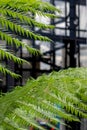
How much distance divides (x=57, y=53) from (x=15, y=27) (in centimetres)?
330

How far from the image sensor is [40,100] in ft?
1.16

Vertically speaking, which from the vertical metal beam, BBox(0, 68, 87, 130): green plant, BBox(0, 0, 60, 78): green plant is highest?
BBox(0, 0, 60, 78): green plant

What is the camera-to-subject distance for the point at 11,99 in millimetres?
345

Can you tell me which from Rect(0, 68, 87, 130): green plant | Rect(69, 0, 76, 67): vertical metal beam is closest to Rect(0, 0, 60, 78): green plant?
Rect(0, 68, 87, 130): green plant

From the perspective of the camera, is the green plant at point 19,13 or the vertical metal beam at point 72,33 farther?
the vertical metal beam at point 72,33

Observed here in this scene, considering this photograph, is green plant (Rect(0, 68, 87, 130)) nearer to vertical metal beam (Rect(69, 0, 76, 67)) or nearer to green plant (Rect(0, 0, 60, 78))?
Answer: green plant (Rect(0, 0, 60, 78))

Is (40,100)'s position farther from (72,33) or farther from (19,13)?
(72,33)

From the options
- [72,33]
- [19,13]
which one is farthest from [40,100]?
[72,33]

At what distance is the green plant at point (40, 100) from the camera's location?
34 centimetres

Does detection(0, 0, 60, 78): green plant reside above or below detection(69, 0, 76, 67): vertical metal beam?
above

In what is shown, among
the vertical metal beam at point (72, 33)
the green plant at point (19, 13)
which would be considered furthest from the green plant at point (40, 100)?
the vertical metal beam at point (72, 33)

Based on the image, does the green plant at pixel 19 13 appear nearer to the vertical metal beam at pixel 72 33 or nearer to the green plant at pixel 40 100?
the green plant at pixel 40 100

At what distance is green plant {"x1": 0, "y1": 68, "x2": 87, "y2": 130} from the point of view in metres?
0.34

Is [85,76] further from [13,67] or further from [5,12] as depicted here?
[13,67]
